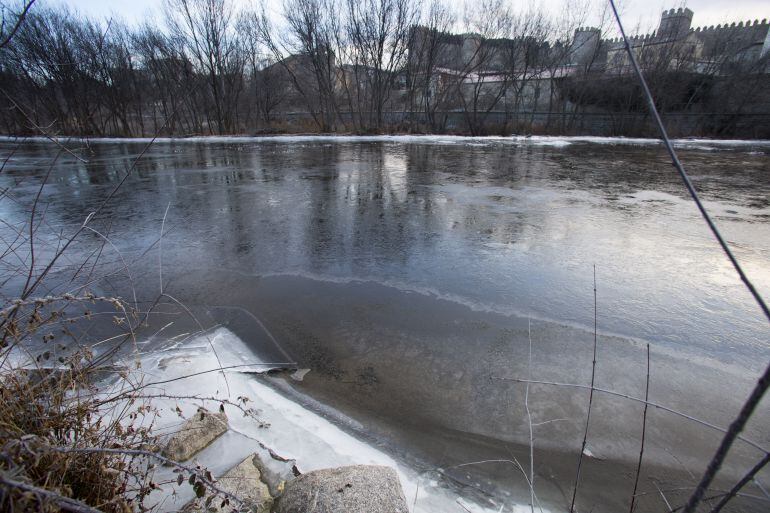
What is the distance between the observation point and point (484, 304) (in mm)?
4086

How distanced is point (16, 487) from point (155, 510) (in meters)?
1.11

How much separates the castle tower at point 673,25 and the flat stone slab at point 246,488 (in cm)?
3853

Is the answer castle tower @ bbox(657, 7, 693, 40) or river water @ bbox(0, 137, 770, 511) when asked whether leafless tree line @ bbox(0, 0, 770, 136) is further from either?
river water @ bbox(0, 137, 770, 511)

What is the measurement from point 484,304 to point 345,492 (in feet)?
8.83

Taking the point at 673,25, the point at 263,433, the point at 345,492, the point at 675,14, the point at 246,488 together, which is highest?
the point at 675,14

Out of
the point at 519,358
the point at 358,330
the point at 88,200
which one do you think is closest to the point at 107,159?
the point at 88,200

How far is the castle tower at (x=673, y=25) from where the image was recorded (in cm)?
2839

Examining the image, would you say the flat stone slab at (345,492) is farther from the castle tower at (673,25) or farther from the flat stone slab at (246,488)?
the castle tower at (673,25)

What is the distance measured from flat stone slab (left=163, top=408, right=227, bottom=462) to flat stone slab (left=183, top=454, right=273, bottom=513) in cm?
30

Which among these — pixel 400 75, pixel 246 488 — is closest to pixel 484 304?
pixel 246 488

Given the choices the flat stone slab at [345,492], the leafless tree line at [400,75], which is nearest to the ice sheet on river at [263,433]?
the flat stone slab at [345,492]

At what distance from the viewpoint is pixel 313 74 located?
3228cm

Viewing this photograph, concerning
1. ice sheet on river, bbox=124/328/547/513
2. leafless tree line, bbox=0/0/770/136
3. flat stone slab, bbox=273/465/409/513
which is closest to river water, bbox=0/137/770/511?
ice sheet on river, bbox=124/328/547/513

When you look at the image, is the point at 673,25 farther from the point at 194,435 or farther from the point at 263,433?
the point at 194,435
